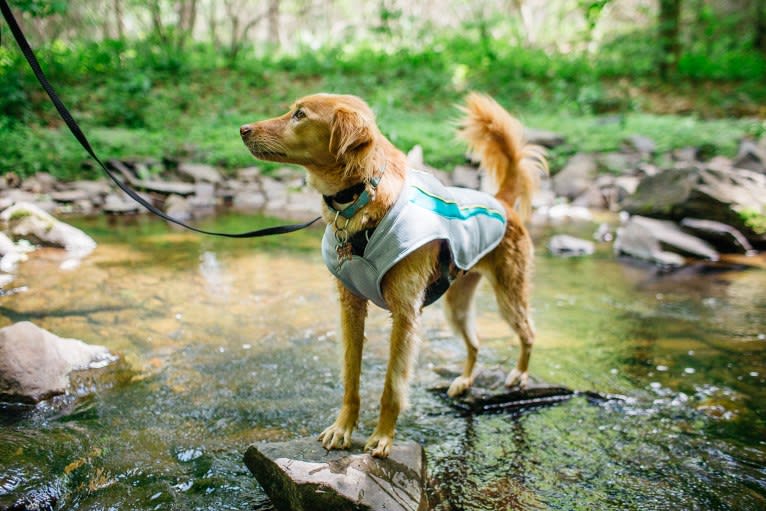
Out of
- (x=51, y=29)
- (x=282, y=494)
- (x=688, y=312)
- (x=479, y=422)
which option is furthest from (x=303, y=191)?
(x=51, y=29)

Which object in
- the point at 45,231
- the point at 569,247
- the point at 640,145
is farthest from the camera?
the point at 640,145

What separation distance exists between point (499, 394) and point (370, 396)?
2.99 feet

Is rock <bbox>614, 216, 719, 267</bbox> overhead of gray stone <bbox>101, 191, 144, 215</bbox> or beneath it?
beneath

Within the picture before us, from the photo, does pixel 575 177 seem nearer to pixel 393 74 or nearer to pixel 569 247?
pixel 569 247

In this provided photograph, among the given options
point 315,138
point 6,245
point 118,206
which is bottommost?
point 118,206

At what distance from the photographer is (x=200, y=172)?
12898mm

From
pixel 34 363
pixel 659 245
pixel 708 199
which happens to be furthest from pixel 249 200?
pixel 34 363

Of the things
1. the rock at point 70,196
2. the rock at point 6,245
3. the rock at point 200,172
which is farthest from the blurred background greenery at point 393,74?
the rock at point 6,245

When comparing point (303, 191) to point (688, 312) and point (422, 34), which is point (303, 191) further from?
point (422, 34)

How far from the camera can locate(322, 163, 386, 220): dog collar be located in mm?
2881

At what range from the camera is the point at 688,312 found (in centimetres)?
588

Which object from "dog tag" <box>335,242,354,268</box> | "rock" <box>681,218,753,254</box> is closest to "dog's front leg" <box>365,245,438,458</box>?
"dog tag" <box>335,242,354,268</box>

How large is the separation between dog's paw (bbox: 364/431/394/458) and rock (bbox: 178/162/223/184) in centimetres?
1081

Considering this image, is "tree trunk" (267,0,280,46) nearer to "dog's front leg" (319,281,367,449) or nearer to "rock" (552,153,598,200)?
"rock" (552,153,598,200)
